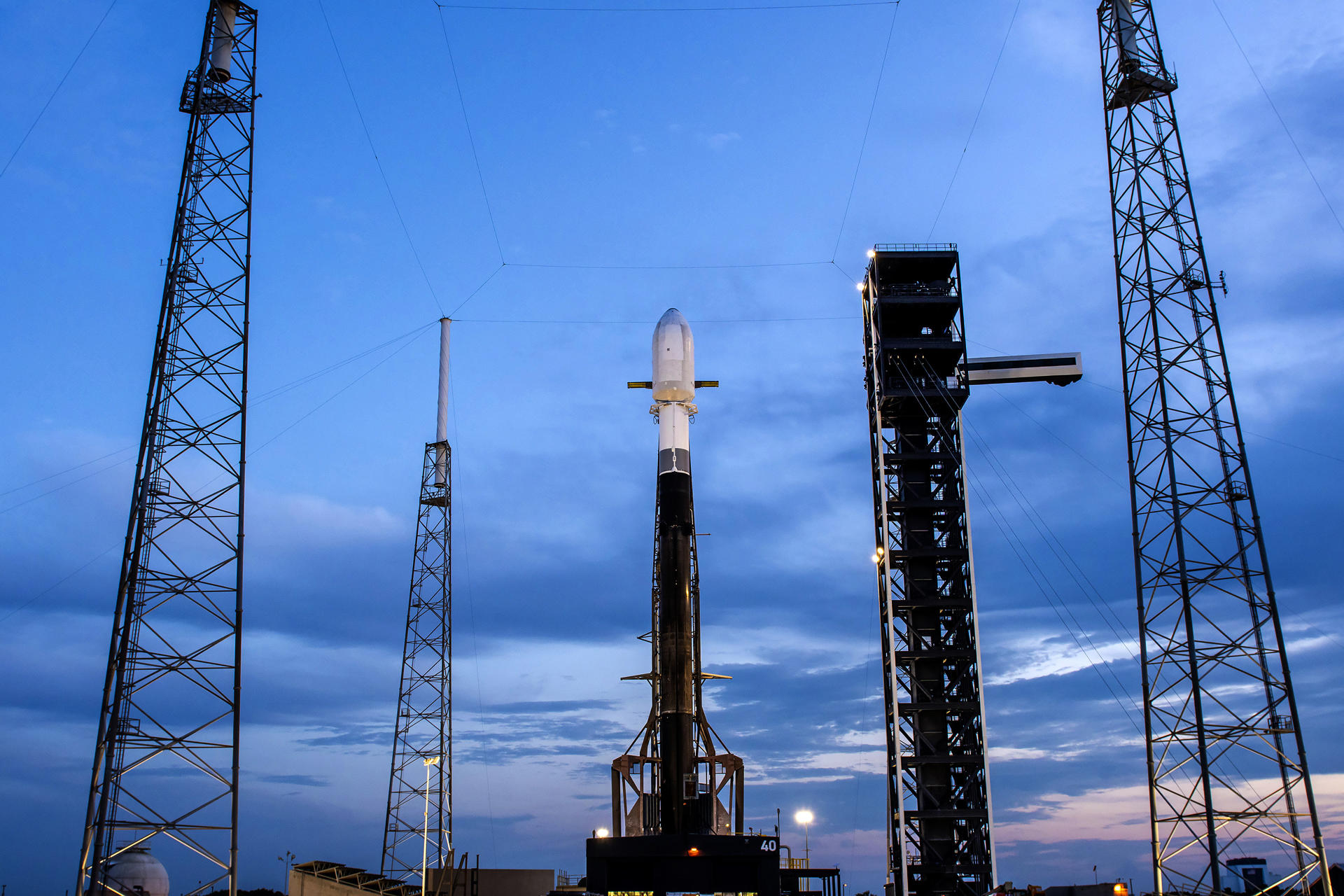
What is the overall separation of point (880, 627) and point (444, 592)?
935 inches

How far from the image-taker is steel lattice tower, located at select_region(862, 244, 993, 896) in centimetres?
5250

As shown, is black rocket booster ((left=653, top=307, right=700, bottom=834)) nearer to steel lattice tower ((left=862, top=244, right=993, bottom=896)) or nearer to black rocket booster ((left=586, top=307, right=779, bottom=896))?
black rocket booster ((left=586, top=307, right=779, bottom=896))

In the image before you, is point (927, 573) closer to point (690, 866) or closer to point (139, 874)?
point (690, 866)

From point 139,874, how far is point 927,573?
128 ft

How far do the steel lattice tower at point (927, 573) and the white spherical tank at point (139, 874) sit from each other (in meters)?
32.7

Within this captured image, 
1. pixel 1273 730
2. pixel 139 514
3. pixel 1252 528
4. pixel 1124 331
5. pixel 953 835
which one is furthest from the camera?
pixel 953 835

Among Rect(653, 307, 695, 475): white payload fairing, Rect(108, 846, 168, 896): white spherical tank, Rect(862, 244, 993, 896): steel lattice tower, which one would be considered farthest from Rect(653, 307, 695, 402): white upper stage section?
Rect(108, 846, 168, 896): white spherical tank

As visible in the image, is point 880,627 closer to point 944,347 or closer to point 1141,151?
point 944,347

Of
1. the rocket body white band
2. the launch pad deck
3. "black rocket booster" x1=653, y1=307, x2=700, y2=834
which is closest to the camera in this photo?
the launch pad deck

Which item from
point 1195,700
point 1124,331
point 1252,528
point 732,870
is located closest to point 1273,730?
point 1195,700

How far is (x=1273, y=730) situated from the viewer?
39688 mm

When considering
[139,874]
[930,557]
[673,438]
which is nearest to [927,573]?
[930,557]

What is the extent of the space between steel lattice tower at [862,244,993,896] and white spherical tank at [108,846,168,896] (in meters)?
32.7

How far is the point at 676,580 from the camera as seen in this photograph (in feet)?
151
